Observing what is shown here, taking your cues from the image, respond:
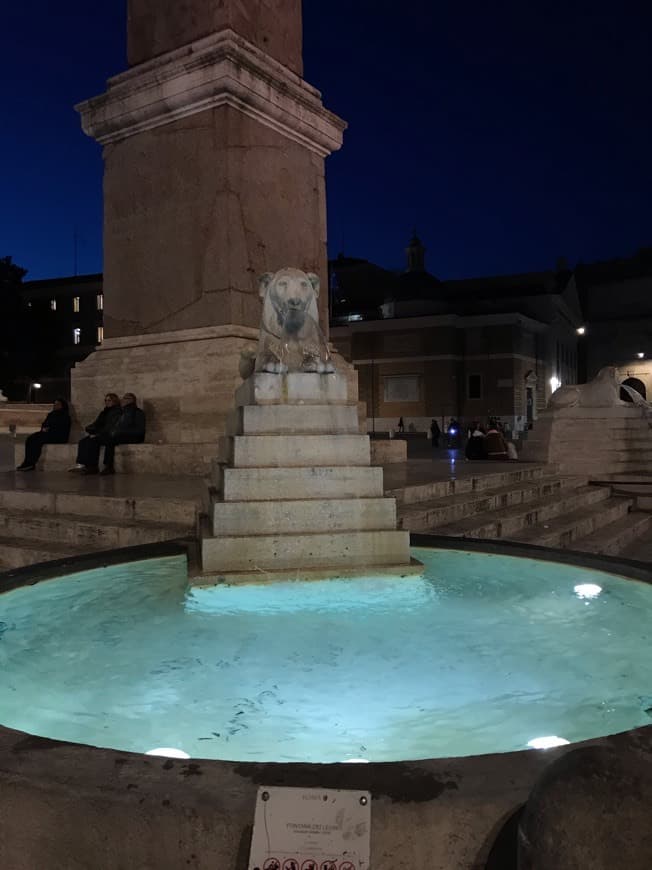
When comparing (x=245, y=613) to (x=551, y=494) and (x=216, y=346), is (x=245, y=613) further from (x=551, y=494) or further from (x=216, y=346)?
(x=551, y=494)

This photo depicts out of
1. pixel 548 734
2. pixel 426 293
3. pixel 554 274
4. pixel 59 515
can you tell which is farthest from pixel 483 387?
pixel 548 734

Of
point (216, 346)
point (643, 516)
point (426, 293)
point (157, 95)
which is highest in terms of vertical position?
point (426, 293)

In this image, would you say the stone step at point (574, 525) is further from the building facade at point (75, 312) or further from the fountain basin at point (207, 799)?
the building facade at point (75, 312)

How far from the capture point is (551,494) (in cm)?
848

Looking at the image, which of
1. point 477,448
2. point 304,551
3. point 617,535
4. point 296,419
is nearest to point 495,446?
point 477,448

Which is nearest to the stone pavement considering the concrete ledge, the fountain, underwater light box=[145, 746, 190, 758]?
the fountain

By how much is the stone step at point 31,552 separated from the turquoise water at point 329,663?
1.22 meters

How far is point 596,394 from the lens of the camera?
39.6ft

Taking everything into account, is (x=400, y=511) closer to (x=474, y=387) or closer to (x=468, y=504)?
(x=468, y=504)

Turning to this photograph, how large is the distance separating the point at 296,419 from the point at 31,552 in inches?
85.5

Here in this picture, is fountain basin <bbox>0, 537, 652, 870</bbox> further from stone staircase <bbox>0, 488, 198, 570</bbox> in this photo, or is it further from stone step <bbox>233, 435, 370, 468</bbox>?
stone staircase <bbox>0, 488, 198, 570</bbox>

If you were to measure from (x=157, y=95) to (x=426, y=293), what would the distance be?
1577 inches

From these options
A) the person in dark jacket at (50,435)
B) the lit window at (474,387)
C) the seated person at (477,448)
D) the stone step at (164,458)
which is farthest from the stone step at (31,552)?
the lit window at (474,387)

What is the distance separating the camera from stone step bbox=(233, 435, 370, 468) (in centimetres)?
432
